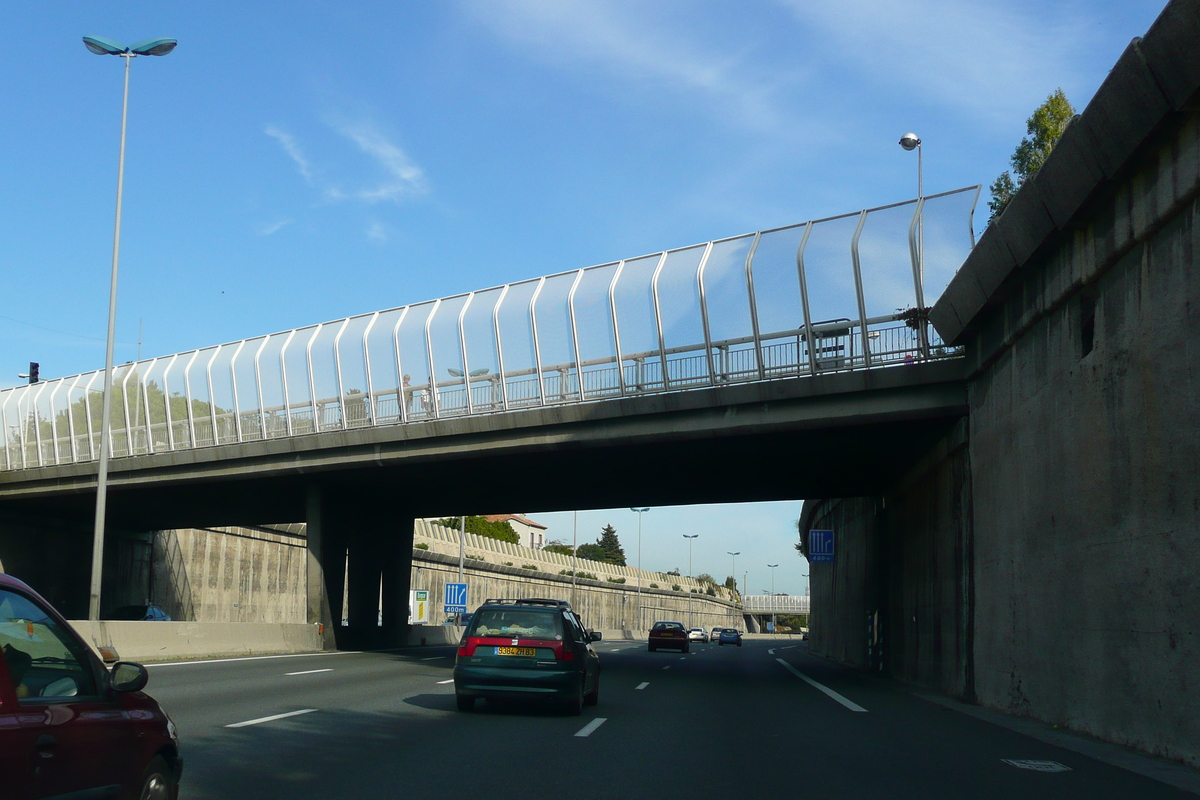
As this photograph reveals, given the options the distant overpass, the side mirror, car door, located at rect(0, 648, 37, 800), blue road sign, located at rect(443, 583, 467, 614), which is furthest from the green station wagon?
the distant overpass

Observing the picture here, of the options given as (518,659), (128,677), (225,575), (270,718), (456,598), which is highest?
(128,677)

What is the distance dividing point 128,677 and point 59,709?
57cm

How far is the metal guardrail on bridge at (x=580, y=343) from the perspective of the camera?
72.0 feet

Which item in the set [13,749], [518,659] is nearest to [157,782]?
[13,749]


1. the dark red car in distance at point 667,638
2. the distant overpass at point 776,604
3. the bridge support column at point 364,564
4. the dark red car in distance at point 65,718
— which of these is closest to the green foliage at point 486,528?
the distant overpass at point 776,604

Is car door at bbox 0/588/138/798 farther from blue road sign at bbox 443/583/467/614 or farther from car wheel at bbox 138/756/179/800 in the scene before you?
blue road sign at bbox 443/583/467/614

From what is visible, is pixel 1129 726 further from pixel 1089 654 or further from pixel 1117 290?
pixel 1117 290

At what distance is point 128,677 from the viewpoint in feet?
17.2

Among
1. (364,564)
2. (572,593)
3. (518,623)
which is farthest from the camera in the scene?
(572,593)

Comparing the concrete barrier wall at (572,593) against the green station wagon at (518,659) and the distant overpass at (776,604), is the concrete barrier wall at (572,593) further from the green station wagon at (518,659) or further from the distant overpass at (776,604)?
the green station wagon at (518,659)

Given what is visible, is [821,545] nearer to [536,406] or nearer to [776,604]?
[536,406]

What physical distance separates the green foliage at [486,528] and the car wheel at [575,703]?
11457 centimetres

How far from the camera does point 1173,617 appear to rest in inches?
435

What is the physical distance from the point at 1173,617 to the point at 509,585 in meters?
63.2
